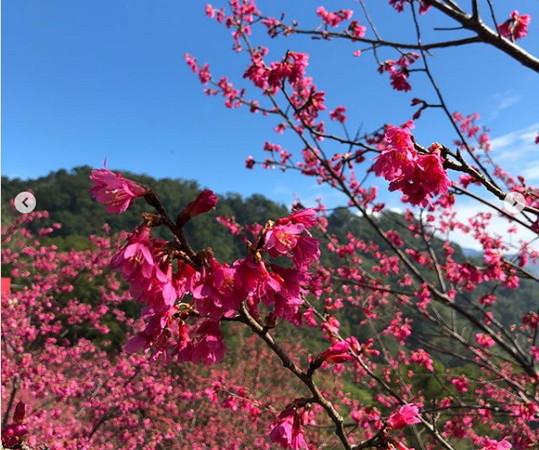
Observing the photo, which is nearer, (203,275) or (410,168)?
(203,275)

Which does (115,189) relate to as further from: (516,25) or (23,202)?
(516,25)

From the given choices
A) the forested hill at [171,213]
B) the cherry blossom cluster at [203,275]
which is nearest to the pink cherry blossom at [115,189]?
the cherry blossom cluster at [203,275]

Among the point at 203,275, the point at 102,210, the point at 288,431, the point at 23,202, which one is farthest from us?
the point at 102,210

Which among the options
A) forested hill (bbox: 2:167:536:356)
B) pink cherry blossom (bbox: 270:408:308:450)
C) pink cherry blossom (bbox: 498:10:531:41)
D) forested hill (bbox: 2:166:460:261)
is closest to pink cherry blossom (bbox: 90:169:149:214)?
pink cherry blossom (bbox: 270:408:308:450)

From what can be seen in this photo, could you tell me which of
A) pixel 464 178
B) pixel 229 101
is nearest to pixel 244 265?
pixel 464 178

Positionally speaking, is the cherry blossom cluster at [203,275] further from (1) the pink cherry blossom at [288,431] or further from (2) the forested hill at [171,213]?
(2) the forested hill at [171,213]

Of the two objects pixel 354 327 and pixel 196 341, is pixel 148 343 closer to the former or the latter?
pixel 196 341

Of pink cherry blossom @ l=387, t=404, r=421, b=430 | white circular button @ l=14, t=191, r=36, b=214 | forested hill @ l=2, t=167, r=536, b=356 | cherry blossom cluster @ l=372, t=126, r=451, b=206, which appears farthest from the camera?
forested hill @ l=2, t=167, r=536, b=356

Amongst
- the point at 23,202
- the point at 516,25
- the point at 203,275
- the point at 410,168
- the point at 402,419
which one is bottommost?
the point at 402,419

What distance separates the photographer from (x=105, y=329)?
10.0 metres

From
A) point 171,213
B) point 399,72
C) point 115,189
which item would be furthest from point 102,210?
point 115,189

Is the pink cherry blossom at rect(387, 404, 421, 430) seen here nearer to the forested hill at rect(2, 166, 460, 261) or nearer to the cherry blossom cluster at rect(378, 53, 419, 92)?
the cherry blossom cluster at rect(378, 53, 419, 92)

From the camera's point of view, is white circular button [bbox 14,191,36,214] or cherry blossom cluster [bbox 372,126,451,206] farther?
white circular button [bbox 14,191,36,214]

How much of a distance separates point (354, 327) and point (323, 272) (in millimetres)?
28028
